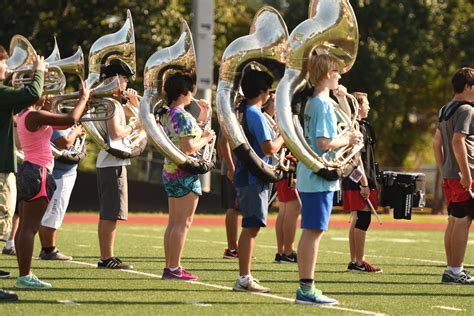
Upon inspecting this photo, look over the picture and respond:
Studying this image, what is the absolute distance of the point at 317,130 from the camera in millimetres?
9648

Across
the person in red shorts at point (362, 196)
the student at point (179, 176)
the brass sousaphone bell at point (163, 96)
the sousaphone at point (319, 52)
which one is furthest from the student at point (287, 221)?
the sousaphone at point (319, 52)

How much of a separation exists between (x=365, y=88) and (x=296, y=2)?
339 centimetres

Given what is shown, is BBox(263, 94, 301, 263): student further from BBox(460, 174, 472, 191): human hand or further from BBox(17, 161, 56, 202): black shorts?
BBox(17, 161, 56, 202): black shorts

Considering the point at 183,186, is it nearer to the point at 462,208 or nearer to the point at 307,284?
the point at 307,284

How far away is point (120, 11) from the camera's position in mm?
32688

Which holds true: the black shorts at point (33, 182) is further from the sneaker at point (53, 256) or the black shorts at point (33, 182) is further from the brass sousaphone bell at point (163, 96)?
the sneaker at point (53, 256)

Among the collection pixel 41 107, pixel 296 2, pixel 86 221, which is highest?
pixel 296 2

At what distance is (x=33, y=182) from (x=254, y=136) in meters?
1.92

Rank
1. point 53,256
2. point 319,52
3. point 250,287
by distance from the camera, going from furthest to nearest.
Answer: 1. point 53,256
2. point 250,287
3. point 319,52

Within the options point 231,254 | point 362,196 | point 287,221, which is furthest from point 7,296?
point 231,254

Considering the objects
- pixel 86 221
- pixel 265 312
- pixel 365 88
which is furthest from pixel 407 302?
pixel 365 88

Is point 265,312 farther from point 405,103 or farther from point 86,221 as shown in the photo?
point 405,103

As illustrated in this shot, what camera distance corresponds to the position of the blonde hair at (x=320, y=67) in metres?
9.74

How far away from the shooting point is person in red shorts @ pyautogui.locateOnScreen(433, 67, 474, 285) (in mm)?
11602
